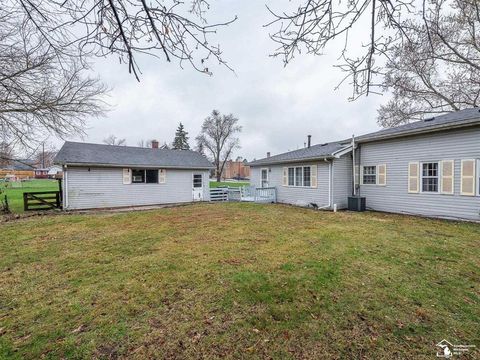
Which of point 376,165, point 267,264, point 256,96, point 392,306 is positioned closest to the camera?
point 392,306

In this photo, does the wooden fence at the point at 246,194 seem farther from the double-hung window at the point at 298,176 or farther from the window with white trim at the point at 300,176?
the double-hung window at the point at 298,176

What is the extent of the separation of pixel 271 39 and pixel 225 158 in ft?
141

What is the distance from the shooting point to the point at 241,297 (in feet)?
11.0

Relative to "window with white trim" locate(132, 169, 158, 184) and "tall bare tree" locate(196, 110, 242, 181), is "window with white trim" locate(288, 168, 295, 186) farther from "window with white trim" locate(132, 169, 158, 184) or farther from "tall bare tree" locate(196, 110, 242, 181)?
"tall bare tree" locate(196, 110, 242, 181)

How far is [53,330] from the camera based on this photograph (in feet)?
8.73

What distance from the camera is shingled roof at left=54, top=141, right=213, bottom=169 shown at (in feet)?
44.5

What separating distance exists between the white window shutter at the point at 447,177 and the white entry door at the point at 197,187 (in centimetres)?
1370

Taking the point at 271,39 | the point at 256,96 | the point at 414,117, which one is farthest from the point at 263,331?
the point at 414,117

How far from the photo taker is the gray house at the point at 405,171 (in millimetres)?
8688

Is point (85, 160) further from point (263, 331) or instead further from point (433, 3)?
point (433, 3)

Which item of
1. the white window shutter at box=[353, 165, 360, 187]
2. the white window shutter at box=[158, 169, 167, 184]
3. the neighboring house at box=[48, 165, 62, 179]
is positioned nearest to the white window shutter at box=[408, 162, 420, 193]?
the white window shutter at box=[353, 165, 360, 187]

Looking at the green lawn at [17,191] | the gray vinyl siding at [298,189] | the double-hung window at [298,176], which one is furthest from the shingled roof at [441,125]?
the green lawn at [17,191]

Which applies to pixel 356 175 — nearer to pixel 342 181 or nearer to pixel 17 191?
pixel 342 181

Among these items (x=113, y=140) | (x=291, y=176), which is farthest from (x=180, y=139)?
(x=291, y=176)
